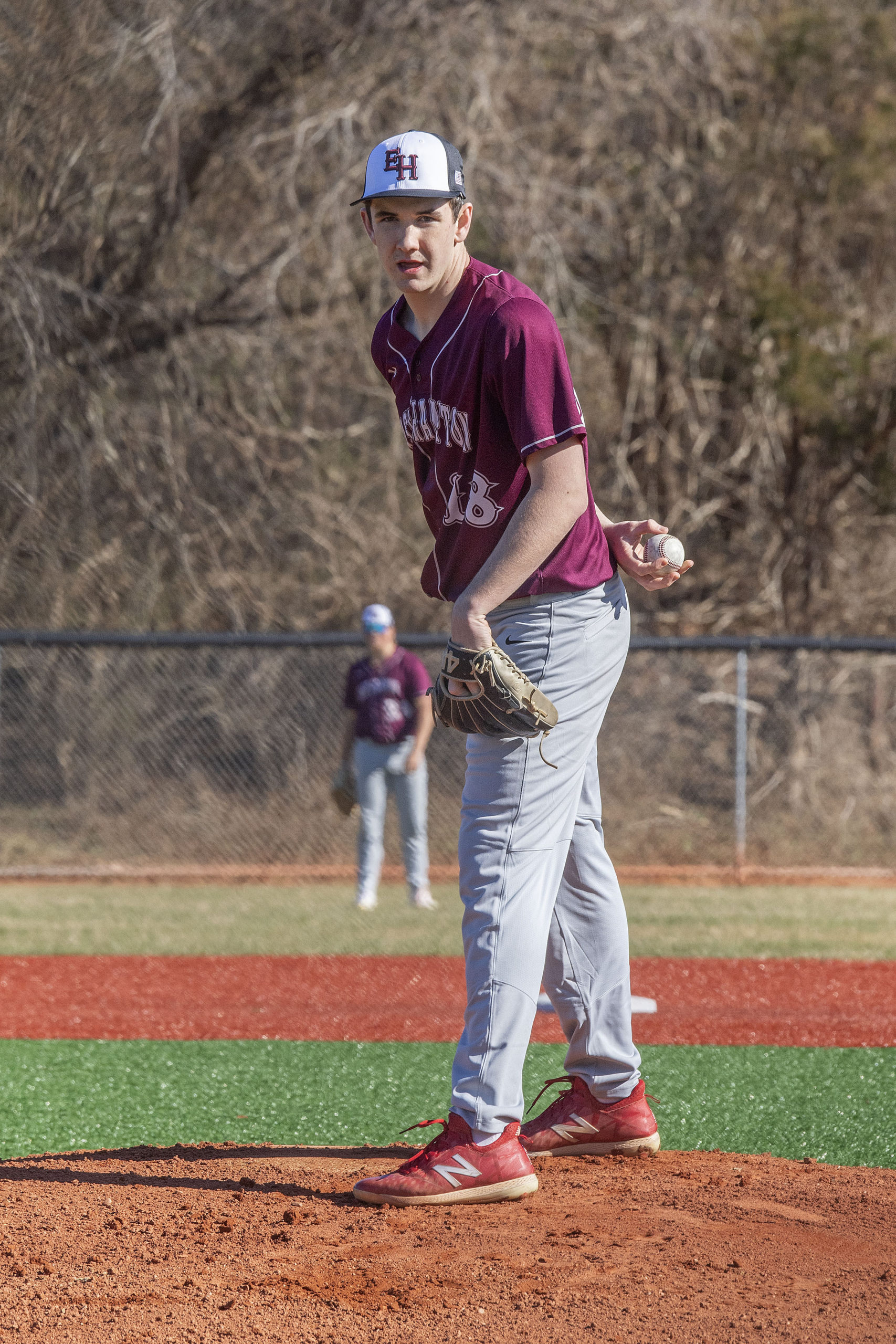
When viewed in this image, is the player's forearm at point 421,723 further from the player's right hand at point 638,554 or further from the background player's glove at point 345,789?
the player's right hand at point 638,554

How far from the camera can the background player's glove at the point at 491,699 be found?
3037 mm

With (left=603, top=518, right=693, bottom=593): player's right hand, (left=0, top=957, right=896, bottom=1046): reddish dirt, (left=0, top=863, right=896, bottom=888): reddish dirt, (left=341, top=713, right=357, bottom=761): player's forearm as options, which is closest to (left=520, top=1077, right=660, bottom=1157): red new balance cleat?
(left=603, top=518, right=693, bottom=593): player's right hand

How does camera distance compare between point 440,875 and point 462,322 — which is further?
point 440,875

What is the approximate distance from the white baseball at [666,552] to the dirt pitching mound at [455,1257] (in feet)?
4.77

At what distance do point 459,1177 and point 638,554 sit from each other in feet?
4.96

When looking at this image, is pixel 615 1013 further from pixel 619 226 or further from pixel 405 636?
pixel 619 226

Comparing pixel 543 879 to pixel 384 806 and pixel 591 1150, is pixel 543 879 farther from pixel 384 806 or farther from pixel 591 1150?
pixel 384 806

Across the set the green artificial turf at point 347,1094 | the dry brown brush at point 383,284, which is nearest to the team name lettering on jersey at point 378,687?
the dry brown brush at point 383,284

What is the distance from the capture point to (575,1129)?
3.52 meters

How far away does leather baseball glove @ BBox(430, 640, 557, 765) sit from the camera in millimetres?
3037

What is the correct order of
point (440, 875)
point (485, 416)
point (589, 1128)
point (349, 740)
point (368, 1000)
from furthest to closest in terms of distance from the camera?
1. point (440, 875)
2. point (349, 740)
3. point (368, 1000)
4. point (589, 1128)
5. point (485, 416)

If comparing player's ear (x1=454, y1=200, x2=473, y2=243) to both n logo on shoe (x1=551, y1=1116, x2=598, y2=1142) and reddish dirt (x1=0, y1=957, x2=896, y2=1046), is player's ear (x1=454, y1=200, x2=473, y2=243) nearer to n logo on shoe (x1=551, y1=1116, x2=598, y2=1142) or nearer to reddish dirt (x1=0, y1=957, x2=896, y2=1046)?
n logo on shoe (x1=551, y1=1116, x2=598, y2=1142)


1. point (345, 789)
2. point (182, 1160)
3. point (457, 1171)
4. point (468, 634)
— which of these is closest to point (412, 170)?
point (468, 634)

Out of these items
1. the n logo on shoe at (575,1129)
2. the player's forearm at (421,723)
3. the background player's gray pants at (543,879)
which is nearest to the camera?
the background player's gray pants at (543,879)
